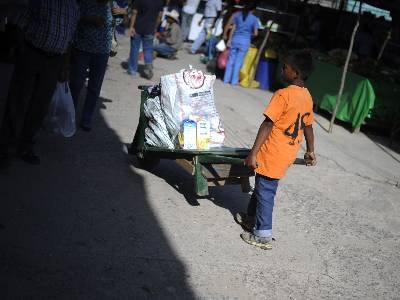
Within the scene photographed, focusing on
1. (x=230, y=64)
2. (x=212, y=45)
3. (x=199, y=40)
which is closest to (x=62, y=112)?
(x=230, y=64)

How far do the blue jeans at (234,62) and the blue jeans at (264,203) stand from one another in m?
8.06

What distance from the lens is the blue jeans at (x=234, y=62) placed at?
1226 cm

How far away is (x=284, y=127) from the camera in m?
4.35

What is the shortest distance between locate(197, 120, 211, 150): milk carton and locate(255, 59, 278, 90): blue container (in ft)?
27.0

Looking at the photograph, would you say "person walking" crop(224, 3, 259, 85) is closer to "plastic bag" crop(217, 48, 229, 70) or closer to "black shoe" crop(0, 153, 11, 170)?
"plastic bag" crop(217, 48, 229, 70)

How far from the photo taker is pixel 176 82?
17.2ft

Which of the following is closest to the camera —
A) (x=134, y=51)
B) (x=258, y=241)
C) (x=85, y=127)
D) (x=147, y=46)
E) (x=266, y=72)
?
(x=258, y=241)

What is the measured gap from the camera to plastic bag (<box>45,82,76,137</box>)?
5.75 m

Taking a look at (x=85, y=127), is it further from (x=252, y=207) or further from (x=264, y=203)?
(x=264, y=203)

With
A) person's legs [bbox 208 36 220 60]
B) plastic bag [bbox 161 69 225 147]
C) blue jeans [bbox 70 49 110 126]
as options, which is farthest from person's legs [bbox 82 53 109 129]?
person's legs [bbox 208 36 220 60]

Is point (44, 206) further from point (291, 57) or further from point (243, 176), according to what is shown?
point (291, 57)

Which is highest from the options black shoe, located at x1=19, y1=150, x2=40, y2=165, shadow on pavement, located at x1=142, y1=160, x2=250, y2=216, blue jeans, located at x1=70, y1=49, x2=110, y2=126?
blue jeans, located at x1=70, y1=49, x2=110, y2=126

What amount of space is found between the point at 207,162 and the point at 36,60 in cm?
184

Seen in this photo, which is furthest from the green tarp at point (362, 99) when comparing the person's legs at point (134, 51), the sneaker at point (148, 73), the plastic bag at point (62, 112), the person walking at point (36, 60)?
the person walking at point (36, 60)
